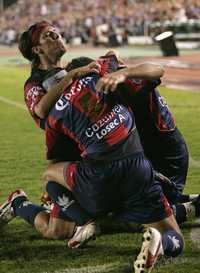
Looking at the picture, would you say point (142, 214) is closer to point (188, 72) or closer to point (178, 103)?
point (178, 103)

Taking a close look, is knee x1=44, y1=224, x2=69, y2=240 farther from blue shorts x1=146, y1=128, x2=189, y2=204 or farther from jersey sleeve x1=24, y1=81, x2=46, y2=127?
blue shorts x1=146, y1=128, x2=189, y2=204

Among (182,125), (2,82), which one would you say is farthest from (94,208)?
(2,82)

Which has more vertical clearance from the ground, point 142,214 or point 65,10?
point 142,214

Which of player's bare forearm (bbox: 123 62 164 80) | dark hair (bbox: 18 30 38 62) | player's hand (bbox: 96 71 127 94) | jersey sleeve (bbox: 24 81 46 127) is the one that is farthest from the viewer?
dark hair (bbox: 18 30 38 62)

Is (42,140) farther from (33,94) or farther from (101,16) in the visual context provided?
(101,16)

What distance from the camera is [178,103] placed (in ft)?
47.4

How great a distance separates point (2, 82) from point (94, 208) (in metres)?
16.4

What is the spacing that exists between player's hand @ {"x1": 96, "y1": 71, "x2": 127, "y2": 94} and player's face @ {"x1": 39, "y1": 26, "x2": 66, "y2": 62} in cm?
79

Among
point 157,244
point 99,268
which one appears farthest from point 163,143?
point 157,244

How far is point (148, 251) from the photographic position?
407 centimetres

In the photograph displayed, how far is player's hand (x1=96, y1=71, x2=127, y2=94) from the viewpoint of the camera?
4.02 m

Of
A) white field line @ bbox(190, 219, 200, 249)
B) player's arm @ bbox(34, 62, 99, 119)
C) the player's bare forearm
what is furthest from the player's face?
white field line @ bbox(190, 219, 200, 249)

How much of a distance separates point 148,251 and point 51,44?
160 cm

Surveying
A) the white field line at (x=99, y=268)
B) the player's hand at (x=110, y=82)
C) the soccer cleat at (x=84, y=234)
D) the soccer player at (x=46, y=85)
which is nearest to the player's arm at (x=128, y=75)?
the player's hand at (x=110, y=82)
